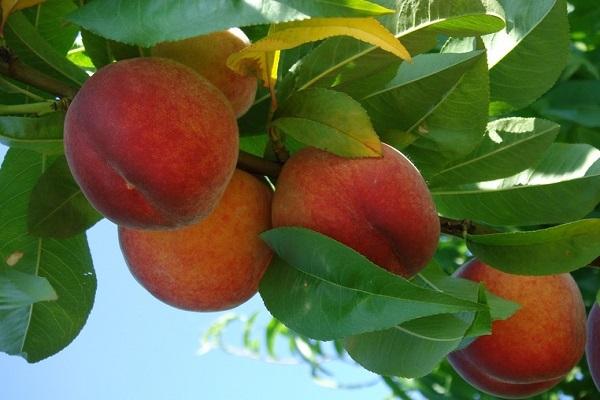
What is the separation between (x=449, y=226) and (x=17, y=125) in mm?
621

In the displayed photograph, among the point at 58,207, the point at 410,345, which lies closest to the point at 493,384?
the point at 410,345

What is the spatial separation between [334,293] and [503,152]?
45 centimetres

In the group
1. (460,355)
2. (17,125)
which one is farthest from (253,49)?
(460,355)

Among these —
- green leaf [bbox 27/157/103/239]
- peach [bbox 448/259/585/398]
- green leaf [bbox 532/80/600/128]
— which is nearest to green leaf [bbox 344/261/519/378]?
peach [bbox 448/259/585/398]

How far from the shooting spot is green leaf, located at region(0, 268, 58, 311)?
0.89 metres

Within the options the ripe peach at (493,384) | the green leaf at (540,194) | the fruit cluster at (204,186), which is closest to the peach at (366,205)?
the fruit cluster at (204,186)

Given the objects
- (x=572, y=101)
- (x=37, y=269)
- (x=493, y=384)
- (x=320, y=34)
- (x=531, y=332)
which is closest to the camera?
(x=320, y=34)

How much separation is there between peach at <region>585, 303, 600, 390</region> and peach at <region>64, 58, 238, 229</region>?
32.7 inches

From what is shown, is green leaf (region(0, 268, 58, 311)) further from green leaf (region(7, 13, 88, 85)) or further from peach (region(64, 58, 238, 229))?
green leaf (region(7, 13, 88, 85))

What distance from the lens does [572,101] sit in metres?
2.02

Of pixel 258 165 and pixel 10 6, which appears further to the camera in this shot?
pixel 258 165

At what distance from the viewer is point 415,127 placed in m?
1.24

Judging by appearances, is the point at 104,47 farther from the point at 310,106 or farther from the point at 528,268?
Answer: the point at 528,268

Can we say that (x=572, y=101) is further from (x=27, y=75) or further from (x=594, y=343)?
(x=27, y=75)
